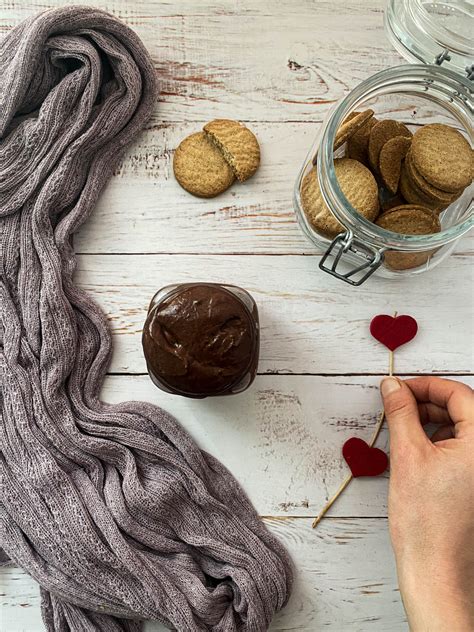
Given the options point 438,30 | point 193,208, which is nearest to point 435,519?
point 193,208

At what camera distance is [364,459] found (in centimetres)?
98

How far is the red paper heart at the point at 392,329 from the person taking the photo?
0.99 meters

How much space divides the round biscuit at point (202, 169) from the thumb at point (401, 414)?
1.27ft

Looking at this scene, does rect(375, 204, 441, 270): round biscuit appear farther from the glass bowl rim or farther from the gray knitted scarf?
the gray knitted scarf

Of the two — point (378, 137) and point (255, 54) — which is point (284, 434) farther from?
point (255, 54)

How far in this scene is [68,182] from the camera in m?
0.96

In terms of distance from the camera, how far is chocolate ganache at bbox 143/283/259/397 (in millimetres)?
817

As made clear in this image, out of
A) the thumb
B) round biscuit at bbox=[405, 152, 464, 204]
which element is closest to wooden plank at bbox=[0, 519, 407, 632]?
the thumb

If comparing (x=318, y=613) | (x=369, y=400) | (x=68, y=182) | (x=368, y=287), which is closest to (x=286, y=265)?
(x=368, y=287)

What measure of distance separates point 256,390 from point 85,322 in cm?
28

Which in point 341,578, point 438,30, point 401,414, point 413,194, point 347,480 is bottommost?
point 341,578

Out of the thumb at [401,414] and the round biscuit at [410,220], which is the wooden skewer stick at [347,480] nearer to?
the thumb at [401,414]

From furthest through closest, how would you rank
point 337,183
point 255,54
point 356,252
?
point 255,54, point 356,252, point 337,183

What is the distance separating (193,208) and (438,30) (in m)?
0.44
